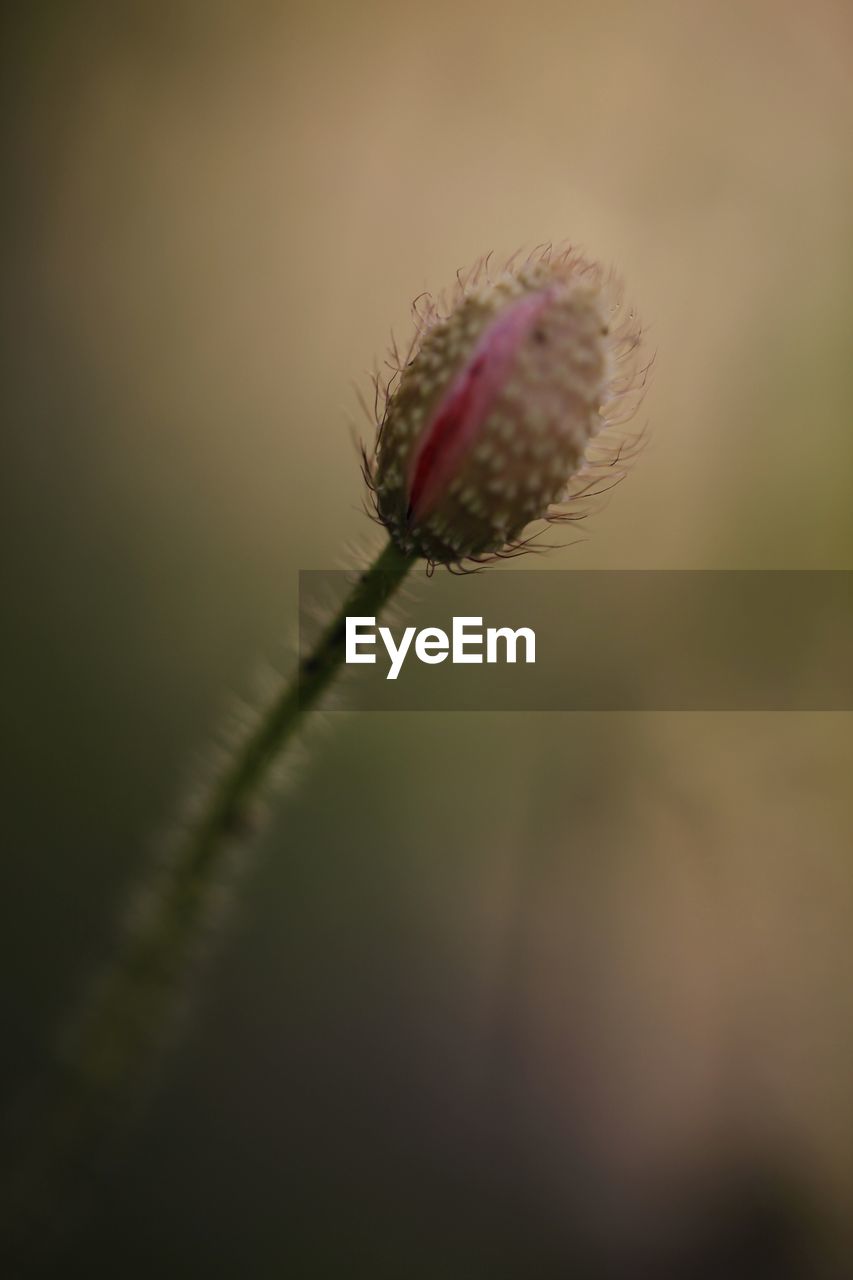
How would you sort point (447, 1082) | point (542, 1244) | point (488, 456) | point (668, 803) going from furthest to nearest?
point (668, 803) < point (447, 1082) < point (542, 1244) < point (488, 456)

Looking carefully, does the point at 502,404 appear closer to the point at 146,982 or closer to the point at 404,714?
the point at 146,982

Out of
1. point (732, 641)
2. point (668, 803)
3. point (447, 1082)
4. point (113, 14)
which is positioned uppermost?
point (113, 14)

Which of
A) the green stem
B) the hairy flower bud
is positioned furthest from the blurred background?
the hairy flower bud

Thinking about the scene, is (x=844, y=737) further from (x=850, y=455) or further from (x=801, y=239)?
(x=801, y=239)

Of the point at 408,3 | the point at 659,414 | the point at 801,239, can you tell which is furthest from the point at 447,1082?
the point at 408,3

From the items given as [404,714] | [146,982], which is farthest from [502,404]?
[404,714]
